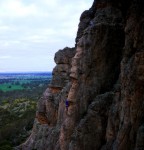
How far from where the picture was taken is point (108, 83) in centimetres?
2994

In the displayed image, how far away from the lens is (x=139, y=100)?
2097cm

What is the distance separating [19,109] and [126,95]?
9753 cm

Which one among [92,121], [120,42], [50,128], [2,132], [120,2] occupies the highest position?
[120,2]

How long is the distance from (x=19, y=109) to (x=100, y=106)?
92418 mm

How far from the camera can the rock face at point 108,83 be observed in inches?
834

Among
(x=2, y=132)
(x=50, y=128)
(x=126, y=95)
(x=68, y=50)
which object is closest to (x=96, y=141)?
(x=126, y=95)

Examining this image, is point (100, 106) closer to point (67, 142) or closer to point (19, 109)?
point (67, 142)

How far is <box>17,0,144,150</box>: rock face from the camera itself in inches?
834

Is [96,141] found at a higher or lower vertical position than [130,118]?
lower

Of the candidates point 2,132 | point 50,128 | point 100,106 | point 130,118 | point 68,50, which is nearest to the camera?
point 130,118

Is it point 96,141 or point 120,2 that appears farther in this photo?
point 120,2

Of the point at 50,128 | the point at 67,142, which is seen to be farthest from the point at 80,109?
the point at 50,128

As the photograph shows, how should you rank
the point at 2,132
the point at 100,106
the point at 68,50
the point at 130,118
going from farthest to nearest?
1. the point at 2,132
2. the point at 68,50
3. the point at 100,106
4. the point at 130,118

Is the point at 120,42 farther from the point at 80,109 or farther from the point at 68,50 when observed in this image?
the point at 68,50
